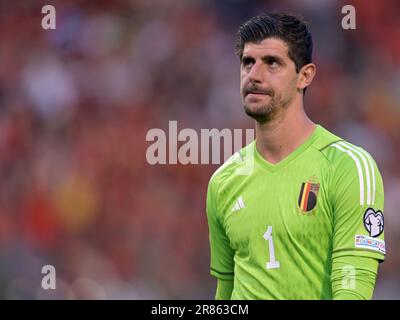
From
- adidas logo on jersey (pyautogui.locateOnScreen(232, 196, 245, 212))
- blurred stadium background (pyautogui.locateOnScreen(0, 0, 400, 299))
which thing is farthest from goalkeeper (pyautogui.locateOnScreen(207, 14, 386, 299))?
blurred stadium background (pyautogui.locateOnScreen(0, 0, 400, 299))

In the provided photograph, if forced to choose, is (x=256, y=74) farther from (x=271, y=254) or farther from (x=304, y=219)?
(x=271, y=254)

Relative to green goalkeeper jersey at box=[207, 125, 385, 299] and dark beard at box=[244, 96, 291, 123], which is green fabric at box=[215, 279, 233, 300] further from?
dark beard at box=[244, 96, 291, 123]

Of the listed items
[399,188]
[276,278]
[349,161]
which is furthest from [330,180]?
[399,188]

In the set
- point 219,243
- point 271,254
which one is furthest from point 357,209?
point 219,243

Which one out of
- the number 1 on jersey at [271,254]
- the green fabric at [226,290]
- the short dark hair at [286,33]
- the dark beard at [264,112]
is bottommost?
the green fabric at [226,290]

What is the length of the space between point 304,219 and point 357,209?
0.22 m

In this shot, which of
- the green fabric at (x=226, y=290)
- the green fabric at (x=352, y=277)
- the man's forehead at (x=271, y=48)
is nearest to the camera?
the green fabric at (x=352, y=277)

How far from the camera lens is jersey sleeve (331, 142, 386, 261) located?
3.08 metres

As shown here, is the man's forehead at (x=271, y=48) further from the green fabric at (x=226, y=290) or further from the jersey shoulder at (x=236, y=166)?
the green fabric at (x=226, y=290)

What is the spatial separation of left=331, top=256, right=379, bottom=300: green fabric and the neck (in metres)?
0.57

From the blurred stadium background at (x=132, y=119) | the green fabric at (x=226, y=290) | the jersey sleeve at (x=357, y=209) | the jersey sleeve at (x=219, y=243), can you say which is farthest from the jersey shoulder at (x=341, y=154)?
the blurred stadium background at (x=132, y=119)

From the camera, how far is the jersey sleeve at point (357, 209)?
3.08 m

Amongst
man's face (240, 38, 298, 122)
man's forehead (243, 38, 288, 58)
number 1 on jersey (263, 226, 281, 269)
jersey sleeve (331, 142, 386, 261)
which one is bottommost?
number 1 on jersey (263, 226, 281, 269)

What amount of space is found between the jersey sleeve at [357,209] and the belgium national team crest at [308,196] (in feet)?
0.24
